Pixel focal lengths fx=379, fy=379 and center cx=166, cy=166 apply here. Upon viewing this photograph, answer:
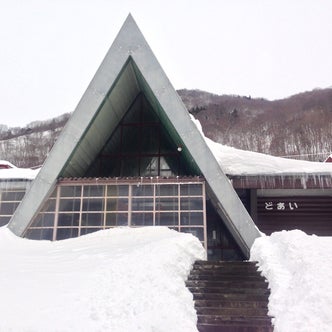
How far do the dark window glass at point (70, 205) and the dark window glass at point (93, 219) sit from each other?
0.32m

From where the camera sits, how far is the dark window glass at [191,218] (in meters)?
10.9

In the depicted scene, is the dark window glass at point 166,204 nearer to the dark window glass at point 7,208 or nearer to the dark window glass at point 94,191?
the dark window glass at point 94,191

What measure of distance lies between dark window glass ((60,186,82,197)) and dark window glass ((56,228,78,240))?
3.32 ft

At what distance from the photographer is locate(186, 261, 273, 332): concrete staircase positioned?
5512mm

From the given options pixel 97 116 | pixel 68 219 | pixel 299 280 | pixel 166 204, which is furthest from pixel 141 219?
pixel 299 280

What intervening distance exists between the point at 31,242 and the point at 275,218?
7.93 metres

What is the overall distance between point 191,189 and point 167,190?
2.35 ft

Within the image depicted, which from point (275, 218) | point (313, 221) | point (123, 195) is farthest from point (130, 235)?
point (313, 221)

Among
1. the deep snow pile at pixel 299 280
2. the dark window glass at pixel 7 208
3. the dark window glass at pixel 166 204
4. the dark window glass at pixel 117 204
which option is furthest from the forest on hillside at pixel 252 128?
the deep snow pile at pixel 299 280

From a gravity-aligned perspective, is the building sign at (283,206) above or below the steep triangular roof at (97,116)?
below

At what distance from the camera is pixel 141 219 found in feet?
36.4

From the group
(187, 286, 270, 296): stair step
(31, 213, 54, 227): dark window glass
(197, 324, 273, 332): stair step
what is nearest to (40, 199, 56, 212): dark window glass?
(31, 213, 54, 227): dark window glass

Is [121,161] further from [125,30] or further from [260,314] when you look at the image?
[260,314]

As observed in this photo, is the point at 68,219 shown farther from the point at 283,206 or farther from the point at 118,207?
the point at 283,206
